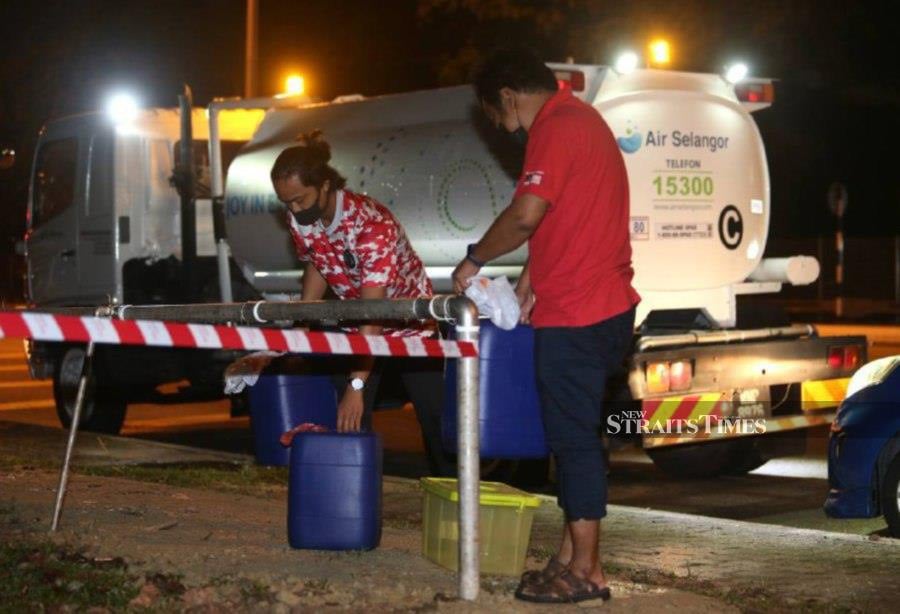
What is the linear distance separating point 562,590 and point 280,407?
81.8 inches

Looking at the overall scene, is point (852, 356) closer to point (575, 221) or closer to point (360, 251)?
point (360, 251)

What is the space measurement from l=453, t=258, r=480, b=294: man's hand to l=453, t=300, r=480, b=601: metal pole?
16 cm

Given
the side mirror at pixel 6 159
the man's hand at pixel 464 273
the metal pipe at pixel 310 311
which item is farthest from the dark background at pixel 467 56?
the man's hand at pixel 464 273

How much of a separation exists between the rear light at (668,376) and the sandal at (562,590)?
13.5 feet

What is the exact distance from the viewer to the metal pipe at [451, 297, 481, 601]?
17.3ft

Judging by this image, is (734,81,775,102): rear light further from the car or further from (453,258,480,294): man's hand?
(453,258,480,294): man's hand

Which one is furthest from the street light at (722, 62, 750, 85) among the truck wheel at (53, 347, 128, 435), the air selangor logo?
the truck wheel at (53, 347, 128, 435)

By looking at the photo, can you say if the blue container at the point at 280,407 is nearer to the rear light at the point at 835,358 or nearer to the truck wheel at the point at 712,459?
the truck wheel at the point at 712,459

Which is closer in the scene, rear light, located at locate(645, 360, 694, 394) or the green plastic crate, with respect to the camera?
the green plastic crate

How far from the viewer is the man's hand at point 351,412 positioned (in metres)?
6.69

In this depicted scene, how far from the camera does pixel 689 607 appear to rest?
5.56 m

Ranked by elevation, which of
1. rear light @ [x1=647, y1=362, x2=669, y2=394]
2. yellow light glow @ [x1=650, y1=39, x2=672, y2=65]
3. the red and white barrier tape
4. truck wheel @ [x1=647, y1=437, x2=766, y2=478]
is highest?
yellow light glow @ [x1=650, y1=39, x2=672, y2=65]

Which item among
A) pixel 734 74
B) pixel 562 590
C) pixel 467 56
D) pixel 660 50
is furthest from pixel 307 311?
pixel 467 56

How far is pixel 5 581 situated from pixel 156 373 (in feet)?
25.0
